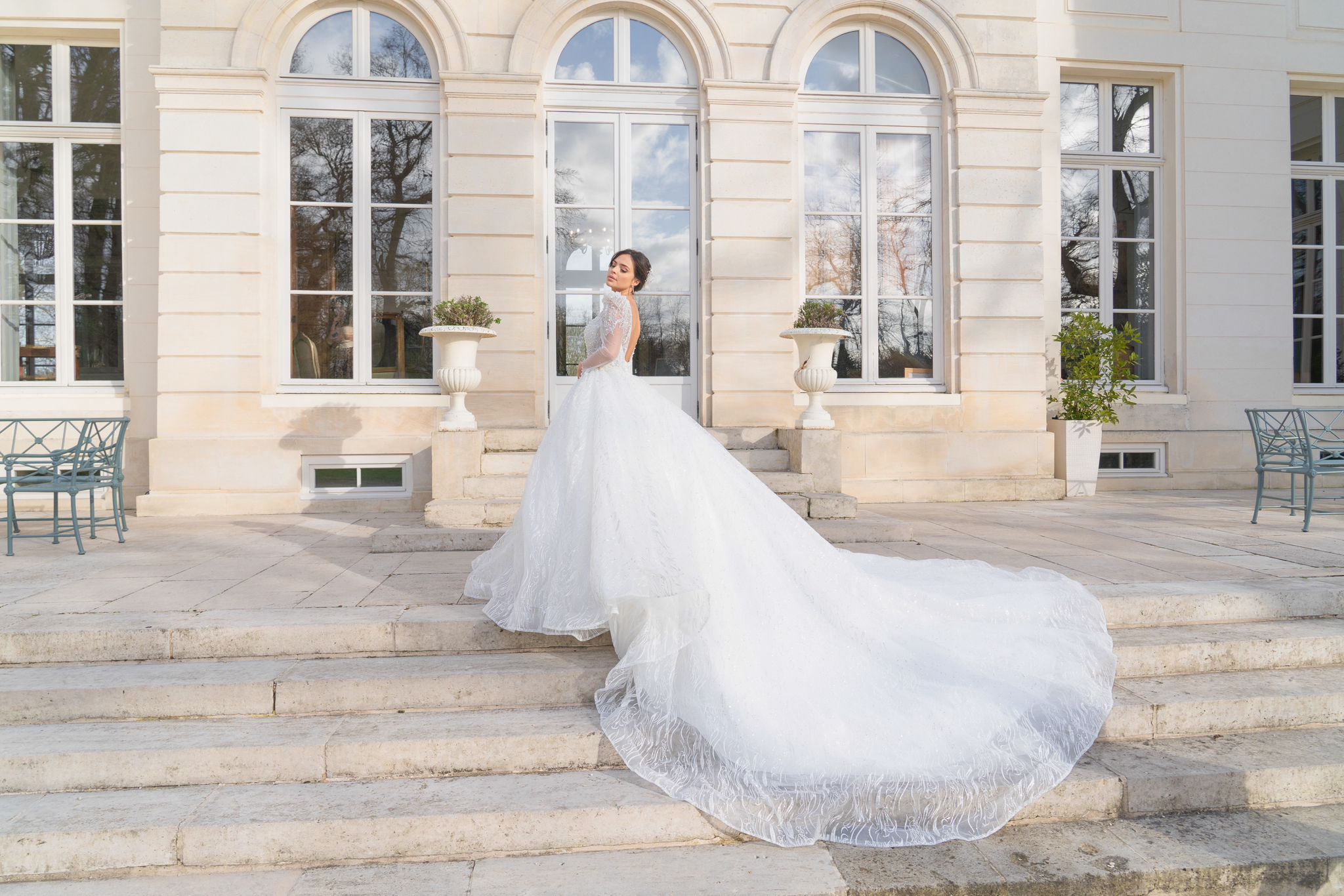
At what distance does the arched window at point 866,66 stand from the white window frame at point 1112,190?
6.28 feet

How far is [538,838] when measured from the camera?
2.37 metres

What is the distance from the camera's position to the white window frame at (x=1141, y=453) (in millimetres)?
8219

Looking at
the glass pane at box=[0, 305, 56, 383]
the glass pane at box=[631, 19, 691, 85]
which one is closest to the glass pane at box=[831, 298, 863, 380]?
the glass pane at box=[631, 19, 691, 85]

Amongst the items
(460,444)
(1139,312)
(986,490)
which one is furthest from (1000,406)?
(460,444)

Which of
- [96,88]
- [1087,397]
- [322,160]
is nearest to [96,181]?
[96,88]

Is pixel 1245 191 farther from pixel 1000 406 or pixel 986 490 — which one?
pixel 986 490

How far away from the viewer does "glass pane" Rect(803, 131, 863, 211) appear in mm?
7633

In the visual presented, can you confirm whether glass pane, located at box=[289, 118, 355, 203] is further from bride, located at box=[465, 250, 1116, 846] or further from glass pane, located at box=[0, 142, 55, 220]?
bride, located at box=[465, 250, 1116, 846]

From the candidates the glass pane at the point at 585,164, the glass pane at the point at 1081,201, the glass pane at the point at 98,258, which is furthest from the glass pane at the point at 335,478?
the glass pane at the point at 1081,201

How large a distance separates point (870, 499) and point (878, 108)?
3682 mm

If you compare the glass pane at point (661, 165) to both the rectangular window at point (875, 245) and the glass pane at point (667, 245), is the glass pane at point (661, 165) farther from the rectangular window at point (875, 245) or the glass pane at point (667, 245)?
the rectangular window at point (875, 245)

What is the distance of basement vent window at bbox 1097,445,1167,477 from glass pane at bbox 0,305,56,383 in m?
10.1

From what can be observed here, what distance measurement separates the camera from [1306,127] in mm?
8742

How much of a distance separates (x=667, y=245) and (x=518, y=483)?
2819 mm
